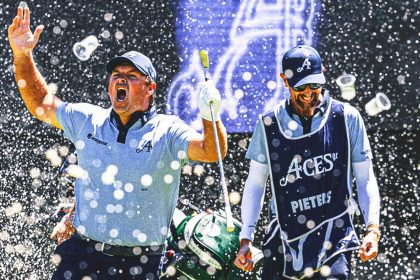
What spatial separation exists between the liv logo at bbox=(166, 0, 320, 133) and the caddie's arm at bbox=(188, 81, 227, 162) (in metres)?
2.81

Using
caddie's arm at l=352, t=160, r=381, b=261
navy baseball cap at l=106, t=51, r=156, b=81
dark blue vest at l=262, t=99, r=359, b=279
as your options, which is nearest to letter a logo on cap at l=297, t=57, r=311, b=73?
dark blue vest at l=262, t=99, r=359, b=279

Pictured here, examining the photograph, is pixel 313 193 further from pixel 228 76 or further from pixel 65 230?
pixel 228 76

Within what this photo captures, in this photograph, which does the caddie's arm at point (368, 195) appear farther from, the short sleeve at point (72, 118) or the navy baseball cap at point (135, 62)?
the short sleeve at point (72, 118)

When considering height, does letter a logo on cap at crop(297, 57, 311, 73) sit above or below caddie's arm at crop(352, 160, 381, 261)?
above

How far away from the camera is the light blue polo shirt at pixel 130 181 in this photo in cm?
421

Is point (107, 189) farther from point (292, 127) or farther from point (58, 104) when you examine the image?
point (292, 127)

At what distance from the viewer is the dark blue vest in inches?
162

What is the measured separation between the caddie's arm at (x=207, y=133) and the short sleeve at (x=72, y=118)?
60 cm

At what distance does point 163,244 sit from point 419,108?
3.54m

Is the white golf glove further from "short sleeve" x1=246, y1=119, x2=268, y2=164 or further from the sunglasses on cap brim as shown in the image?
the sunglasses on cap brim

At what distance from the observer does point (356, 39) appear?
7.16 meters

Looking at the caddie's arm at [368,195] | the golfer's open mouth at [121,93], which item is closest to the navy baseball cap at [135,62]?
the golfer's open mouth at [121,93]

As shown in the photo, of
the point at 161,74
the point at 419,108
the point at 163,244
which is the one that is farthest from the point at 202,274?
the point at 419,108

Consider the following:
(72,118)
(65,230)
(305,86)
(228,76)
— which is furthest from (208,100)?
(228,76)
